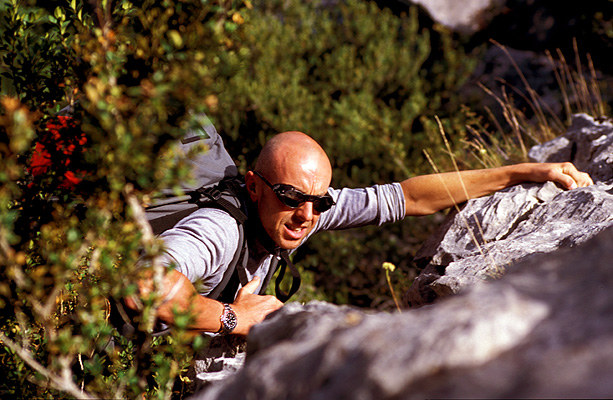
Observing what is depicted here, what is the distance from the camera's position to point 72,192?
2191 mm

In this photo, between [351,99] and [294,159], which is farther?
[351,99]

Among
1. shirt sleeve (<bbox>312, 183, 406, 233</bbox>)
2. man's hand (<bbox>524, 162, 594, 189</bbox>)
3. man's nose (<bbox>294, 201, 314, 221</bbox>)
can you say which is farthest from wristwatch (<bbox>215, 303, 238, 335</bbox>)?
man's hand (<bbox>524, 162, 594, 189</bbox>)

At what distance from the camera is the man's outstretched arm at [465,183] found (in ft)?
14.2

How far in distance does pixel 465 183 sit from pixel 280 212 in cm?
169

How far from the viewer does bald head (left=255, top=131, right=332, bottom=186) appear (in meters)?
3.79

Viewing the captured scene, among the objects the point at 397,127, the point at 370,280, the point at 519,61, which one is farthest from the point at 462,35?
the point at 370,280

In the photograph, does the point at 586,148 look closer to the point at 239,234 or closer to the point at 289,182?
the point at 289,182

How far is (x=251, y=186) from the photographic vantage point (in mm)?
4020

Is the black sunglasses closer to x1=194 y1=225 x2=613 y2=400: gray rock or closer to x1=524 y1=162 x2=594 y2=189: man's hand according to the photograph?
x1=524 y1=162 x2=594 y2=189: man's hand

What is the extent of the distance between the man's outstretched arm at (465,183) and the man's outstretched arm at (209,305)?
171 centimetres

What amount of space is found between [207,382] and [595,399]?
218 cm

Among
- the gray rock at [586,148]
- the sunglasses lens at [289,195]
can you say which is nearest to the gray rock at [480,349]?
the sunglasses lens at [289,195]

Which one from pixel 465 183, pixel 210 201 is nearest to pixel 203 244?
pixel 210 201

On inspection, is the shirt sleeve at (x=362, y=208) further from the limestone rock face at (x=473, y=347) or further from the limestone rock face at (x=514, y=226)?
the limestone rock face at (x=473, y=347)
